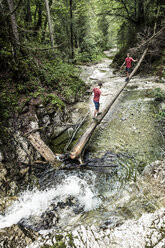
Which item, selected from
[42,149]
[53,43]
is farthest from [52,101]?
[53,43]

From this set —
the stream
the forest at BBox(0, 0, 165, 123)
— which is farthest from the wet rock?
the forest at BBox(0, 0, 165, 123)

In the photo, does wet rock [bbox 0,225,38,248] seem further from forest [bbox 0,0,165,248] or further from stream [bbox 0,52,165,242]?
stream [bbox 0,52,165,242]

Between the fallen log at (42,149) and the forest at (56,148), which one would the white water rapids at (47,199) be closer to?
the forest at (56,148)

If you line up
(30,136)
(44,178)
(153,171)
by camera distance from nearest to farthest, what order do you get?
(153,171), (44,178), (30,136)

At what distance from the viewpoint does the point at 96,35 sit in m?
31.7

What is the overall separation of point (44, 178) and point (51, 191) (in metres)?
0.62

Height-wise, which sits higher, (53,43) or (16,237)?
(53,43)

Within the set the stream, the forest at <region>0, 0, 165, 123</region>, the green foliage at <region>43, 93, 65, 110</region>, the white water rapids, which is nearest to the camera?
the stream

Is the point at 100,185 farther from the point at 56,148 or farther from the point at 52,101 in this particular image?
the point at 52,101

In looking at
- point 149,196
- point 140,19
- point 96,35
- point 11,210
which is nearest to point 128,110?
point 149,196

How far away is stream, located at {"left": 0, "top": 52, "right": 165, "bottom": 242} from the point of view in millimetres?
3820

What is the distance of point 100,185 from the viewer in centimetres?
482

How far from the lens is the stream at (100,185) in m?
3.82

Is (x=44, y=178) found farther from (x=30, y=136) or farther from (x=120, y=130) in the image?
(x=120, y=130)
